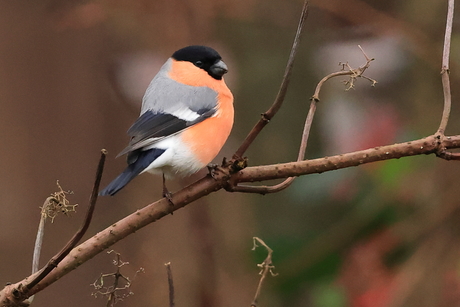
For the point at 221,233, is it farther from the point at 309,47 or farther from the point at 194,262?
the point at 309,47

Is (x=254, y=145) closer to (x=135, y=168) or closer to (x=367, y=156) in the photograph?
(x=135, y=168)

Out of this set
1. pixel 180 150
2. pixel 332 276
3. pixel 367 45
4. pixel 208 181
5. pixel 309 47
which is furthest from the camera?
pixel 309 47

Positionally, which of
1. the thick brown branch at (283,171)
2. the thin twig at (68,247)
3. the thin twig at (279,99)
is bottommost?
the thin twig at (68,247)

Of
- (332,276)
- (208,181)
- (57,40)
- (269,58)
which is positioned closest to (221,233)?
(332,276)

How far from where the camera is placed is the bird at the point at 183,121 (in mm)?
1297

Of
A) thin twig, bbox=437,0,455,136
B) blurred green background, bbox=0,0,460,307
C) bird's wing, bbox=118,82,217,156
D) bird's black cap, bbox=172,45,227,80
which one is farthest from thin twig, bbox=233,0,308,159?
blurred green background, bbox=0,0,460,307

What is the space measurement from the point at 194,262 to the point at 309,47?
0.94m

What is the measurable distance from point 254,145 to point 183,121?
87 centimetres

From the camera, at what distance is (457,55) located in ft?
6.17

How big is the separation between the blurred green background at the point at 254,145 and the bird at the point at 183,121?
0.46m

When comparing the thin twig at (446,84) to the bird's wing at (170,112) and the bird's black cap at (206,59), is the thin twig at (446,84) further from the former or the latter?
the bird's black cap at (206,59)

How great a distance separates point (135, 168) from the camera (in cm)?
122

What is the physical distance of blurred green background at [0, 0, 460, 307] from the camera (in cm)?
180

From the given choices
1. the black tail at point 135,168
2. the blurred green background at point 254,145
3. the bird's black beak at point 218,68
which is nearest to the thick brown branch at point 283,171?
the black tail at point 135,168
